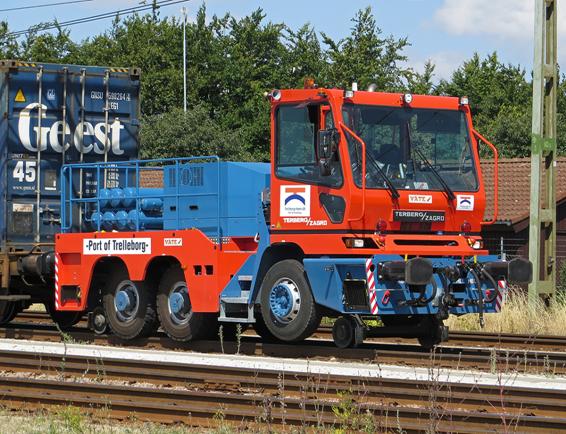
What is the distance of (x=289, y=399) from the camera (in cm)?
1014

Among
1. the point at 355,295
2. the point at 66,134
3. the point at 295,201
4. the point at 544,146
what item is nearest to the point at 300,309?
the point at 355,295

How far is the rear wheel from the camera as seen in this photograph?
55.9 ft

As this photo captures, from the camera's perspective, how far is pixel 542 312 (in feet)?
67.9

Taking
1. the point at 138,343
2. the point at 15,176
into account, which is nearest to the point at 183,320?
the point at 138,343

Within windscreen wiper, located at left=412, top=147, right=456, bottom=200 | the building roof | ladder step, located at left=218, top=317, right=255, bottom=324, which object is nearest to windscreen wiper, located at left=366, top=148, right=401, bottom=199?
windscreen wiper, located at left=412, top=147, right=456, bottom=200

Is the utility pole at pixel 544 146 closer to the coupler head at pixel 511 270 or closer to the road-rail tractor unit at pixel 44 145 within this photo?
the coupler head at pixel 511 270

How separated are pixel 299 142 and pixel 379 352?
9.49ft

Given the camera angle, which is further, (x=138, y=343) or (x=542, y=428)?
(x=138, y=343)

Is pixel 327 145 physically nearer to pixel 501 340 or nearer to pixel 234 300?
pixel 234 300

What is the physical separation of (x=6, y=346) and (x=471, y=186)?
7231mm

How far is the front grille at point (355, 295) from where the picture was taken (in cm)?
1473

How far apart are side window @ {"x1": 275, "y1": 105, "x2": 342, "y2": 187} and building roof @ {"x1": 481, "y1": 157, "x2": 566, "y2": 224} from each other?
18013 millimetres

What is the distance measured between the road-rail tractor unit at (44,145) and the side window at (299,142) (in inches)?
176

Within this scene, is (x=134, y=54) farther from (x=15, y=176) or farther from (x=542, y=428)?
(x=542, y=428)
